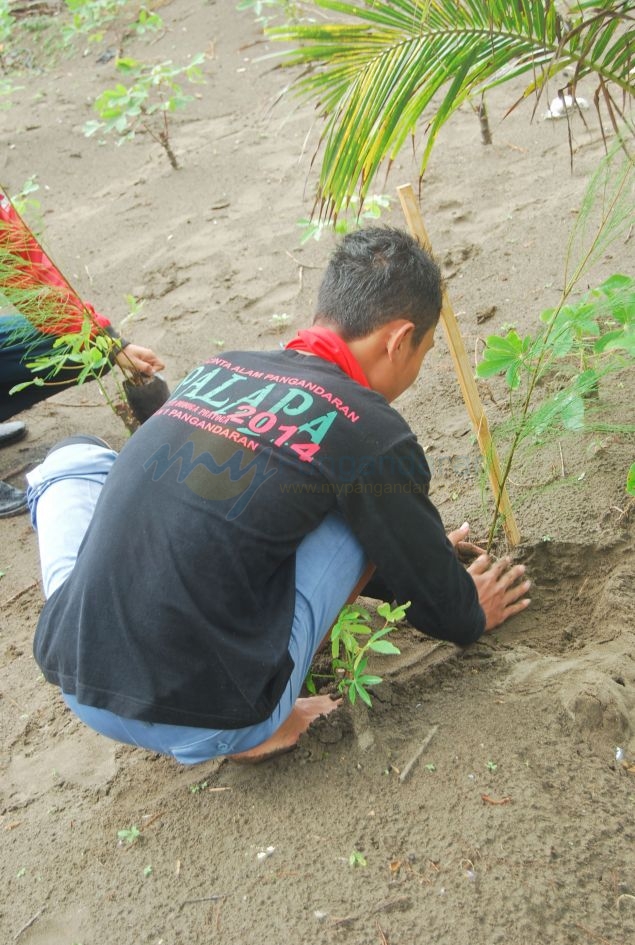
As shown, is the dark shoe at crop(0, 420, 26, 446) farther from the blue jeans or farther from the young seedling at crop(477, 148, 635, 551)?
the young seedling at crop(477, 148, 635, 551)

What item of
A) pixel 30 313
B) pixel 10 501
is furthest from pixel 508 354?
pixel 10 501

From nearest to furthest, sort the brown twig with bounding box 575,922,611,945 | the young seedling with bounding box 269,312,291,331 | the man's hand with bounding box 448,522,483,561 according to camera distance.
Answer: the brown twig with bounding box 575,922,611,945, the man's hand with bounding box 448,522,483,561, the young seedling with bounding box 269,312,291,331

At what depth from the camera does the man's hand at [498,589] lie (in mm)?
2086

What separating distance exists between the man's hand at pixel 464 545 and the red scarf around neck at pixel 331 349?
2.09 feet

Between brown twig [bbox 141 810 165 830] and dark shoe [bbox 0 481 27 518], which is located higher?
dark shoe [bbox 0 481 27 518]

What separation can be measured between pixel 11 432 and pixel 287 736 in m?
2.18

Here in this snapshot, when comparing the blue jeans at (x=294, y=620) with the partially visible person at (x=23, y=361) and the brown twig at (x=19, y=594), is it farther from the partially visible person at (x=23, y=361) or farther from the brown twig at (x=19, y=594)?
the partially visible person at (x=23, y=361)

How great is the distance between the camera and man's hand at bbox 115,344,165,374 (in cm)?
299

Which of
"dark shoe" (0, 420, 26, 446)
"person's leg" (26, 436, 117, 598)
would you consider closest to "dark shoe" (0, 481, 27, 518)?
"dark shoe" (0, 420, 26, 446)

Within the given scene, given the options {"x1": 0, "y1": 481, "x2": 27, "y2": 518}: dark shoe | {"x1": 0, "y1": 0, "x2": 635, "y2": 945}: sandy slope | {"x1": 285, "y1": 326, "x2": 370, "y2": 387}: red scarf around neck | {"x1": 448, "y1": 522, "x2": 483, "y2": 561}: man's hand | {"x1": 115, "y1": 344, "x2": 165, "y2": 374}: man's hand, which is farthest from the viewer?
{"x1": 0, "y1": 481, "x2": 27, "y2": 518}: dark shoe

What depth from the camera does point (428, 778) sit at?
5.62ft

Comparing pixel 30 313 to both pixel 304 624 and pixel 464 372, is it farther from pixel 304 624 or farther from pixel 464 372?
pixel 304 624

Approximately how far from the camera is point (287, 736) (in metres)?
1.83

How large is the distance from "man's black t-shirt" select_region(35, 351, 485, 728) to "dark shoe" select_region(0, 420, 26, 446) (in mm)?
1989
